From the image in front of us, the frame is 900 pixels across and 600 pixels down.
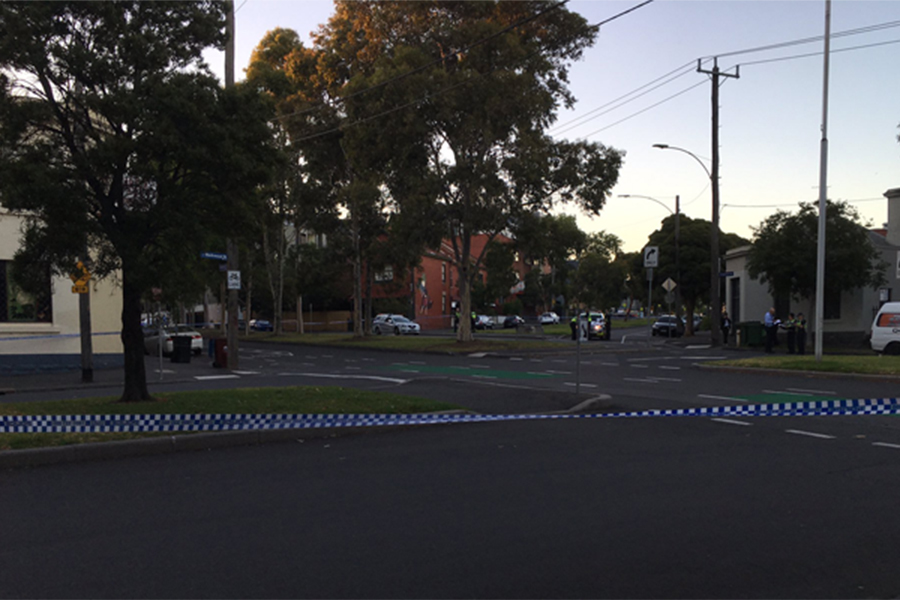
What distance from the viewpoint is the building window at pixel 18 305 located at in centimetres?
2070

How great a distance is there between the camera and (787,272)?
93.7 ft

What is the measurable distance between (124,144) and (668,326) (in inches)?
1519

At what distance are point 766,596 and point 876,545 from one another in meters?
1.41

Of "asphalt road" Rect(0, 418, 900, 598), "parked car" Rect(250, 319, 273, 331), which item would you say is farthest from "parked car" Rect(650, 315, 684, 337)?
"asphalt road" Rect(0, 418, 900, 598)

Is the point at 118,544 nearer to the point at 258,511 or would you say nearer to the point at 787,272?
the point at 258,511

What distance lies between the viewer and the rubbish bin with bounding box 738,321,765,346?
99.1 feet

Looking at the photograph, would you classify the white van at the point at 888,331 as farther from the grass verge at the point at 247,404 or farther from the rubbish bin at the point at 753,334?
the grass verge at the point at 247,404

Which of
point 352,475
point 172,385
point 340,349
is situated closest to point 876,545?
point 352,475

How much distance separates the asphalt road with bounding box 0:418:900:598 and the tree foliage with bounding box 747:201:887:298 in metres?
21.5

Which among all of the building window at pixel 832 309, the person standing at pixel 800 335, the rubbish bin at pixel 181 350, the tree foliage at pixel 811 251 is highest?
the tree foliage at pixel 811 251

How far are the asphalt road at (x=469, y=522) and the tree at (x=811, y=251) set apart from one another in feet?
70.5

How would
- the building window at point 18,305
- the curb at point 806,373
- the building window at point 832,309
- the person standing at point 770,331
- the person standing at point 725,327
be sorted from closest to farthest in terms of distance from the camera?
the curb at point 806,373, the building window at point 18,305, the person standing at point 770,331, the building window at point 832,309, the person standing at point 725,327

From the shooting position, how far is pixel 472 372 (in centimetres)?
2088

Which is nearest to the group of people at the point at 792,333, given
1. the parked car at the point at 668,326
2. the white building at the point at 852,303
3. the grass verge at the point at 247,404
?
the white building at the point at 852,303
